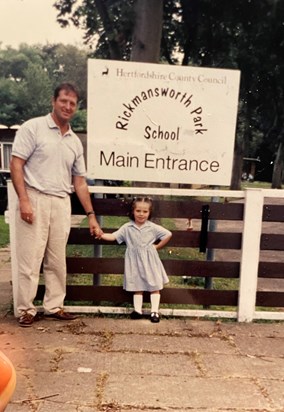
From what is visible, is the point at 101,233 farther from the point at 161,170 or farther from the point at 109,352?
the point at 109,352

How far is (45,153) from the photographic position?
3650 mm

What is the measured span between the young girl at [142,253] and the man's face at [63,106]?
966 millimetres

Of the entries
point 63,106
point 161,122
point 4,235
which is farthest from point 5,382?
point 4,235

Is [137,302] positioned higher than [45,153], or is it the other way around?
[45,153]

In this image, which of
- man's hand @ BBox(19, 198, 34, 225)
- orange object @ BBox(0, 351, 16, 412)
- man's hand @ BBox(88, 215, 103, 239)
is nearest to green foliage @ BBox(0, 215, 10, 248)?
man's hand @ BBox(88, 215, 103, 239)

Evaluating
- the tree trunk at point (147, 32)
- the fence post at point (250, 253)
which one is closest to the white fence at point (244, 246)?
the fence post at point (250, 253)

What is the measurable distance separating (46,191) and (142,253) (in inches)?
40.6

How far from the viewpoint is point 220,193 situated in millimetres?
4074

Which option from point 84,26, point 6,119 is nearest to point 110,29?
point 84,26

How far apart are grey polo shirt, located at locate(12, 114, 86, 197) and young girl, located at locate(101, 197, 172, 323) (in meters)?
0.66

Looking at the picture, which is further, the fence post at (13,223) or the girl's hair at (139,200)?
the girl's hair at (139,200)

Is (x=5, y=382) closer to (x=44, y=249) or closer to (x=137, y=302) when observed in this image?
(x=44, y=249)

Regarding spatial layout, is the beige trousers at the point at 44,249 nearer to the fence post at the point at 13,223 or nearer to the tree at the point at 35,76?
the fence post at the point at 13,223

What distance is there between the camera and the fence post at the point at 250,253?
4.05 meters
